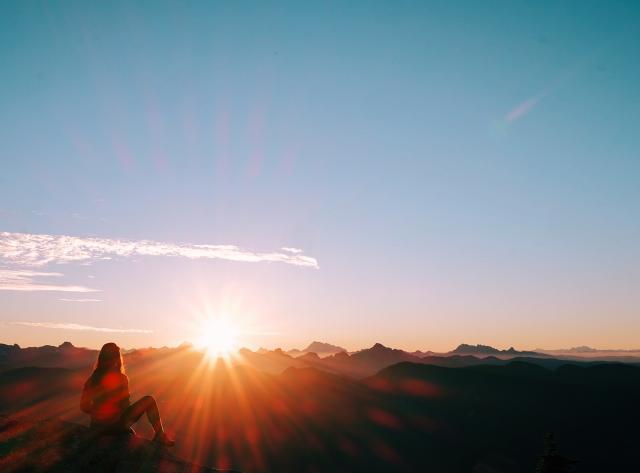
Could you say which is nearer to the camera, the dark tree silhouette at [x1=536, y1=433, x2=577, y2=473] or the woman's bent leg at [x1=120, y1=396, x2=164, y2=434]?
the woman's bent leg at [x1=120, y1=396, x2=164, y2=434]

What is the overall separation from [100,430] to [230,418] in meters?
198

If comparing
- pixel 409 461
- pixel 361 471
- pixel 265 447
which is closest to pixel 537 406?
pixel 409 461

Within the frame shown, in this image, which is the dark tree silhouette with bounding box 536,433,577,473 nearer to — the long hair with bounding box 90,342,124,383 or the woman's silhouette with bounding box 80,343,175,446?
the woman's silhouette with bounding box 80,343,175,446

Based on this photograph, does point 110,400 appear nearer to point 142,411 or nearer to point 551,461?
point 142,411

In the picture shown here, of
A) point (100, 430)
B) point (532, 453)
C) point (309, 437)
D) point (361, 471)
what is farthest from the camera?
point (309, 437)

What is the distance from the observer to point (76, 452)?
39.7 ft

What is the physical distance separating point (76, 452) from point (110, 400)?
1.41 meters

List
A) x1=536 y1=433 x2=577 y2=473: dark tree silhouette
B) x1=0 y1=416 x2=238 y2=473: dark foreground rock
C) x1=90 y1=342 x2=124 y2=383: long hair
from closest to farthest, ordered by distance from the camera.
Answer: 1. x1=0 y1=416 x2=238 y2=473: dark foreground rock
2. x1=90 y1=342 x2=124 y2=383: long hair
3. x1=536 y1=433 x2=577 y2=473: dark tree silhouette

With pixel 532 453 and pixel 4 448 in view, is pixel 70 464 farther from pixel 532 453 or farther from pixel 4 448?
pixel 532 453

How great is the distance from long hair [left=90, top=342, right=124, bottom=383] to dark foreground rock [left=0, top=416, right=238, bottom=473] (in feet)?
5.33

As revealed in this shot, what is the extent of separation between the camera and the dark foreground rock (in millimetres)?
11570

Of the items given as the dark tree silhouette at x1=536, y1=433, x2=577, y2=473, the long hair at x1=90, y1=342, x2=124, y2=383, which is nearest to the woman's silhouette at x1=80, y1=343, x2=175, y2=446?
the long hair at x1=90, y1=342, x2=124, y2=383

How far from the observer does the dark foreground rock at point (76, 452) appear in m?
11.6

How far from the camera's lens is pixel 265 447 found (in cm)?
16825
